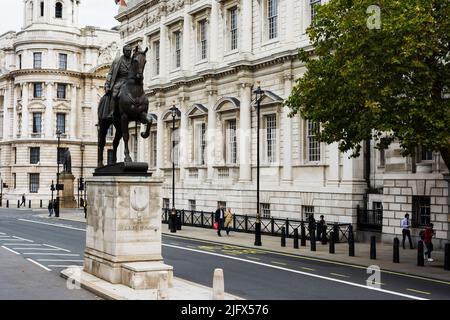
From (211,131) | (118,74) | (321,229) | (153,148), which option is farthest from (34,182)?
(118,74)

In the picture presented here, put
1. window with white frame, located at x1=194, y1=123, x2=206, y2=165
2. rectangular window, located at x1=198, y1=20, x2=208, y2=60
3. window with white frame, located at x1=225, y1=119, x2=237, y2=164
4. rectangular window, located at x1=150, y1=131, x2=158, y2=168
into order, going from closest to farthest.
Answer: window with white frame, located at x1=225, y1=119, x2=237, y2=164
window with white frame, located at x1=194, y1=123, x2=206, y2=165
rectangular window, located at x1=198, y1=20, x2=208, y2=60
rectangular window, located at x1=150, y1=131, x2=158, y2=168

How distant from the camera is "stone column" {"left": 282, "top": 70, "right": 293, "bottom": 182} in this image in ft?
130

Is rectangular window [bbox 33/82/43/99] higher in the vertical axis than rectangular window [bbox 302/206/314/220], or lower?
higher

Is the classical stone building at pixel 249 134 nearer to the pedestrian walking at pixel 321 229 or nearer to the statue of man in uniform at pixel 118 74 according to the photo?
the pedestrian walking at pixel 321 229

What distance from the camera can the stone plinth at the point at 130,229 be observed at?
55.4ft

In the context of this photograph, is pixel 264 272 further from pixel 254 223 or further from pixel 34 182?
pixel 34 182

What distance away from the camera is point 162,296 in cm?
1436

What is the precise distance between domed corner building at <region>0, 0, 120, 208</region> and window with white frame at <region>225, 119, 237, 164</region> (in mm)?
48165

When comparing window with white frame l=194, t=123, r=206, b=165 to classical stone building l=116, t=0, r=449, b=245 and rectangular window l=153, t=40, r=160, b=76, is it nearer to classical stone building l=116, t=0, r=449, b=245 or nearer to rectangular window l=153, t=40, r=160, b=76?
classical stone building l=116, t=0, r=449, b=245

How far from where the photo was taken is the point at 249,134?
43.3m

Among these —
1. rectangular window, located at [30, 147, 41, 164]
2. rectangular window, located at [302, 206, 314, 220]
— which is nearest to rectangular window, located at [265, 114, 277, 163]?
rectangular window, located at [302, 206, 314, 220]
